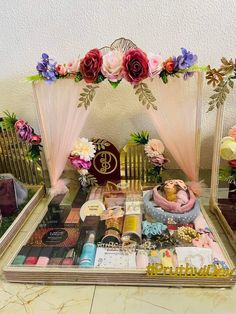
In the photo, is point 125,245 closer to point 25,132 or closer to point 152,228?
point 152,228

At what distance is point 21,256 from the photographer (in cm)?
73

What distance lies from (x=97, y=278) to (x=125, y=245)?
0.13m

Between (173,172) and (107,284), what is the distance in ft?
1.91

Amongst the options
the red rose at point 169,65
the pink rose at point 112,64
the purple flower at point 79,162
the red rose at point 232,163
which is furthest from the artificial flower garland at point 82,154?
the red rose at point 232,163

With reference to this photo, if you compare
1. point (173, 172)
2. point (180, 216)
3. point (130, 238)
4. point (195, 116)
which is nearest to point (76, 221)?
point (130, 238)

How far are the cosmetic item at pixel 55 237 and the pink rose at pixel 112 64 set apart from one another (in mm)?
528

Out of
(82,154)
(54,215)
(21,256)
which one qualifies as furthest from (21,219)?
(82,154)

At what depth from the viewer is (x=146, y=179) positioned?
111 cm

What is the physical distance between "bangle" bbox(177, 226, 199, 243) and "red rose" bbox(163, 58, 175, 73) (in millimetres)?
519

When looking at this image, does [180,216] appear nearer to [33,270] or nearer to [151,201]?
[151,201]

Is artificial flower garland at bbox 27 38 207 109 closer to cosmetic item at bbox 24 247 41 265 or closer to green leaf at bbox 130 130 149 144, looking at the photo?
green leaf at bbox 130 130 149 144

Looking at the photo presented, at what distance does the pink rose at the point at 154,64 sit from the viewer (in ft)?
2.64

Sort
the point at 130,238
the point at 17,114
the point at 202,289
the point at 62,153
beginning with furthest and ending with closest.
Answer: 1. the point at 17,114
2. the point at 62,153
3. the point at 130,238
4. the point at 202,289

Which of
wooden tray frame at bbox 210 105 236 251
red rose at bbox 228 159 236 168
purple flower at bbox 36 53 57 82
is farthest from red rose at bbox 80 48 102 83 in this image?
red rose at bbox 228 159 236 168
